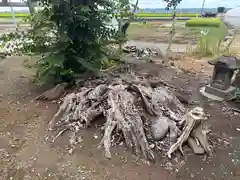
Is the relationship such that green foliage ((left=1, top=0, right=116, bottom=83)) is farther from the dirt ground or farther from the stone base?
the stone base

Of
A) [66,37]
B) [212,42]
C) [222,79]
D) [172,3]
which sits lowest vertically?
[222,79]

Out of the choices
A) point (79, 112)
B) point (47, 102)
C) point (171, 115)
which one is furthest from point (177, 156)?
point (47, 102)

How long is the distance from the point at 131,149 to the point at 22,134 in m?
1.22

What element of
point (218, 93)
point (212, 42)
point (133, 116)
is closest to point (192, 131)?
point (133, 116)

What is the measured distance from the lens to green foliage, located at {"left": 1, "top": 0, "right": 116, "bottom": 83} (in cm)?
312

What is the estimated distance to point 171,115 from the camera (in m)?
2.47

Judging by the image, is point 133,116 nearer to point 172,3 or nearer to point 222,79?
point 222,79

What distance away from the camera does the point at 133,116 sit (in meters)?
2.33

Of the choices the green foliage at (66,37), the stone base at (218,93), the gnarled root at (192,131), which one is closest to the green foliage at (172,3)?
the green foliage at (66,37)

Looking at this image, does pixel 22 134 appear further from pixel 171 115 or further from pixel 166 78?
pixel 166 78

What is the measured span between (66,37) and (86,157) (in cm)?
185

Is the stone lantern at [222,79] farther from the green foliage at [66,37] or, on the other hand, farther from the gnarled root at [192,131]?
the green foliage at [66,37]

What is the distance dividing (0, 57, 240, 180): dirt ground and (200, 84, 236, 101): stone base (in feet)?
0.96

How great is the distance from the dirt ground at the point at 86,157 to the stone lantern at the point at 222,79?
35 centimetres
